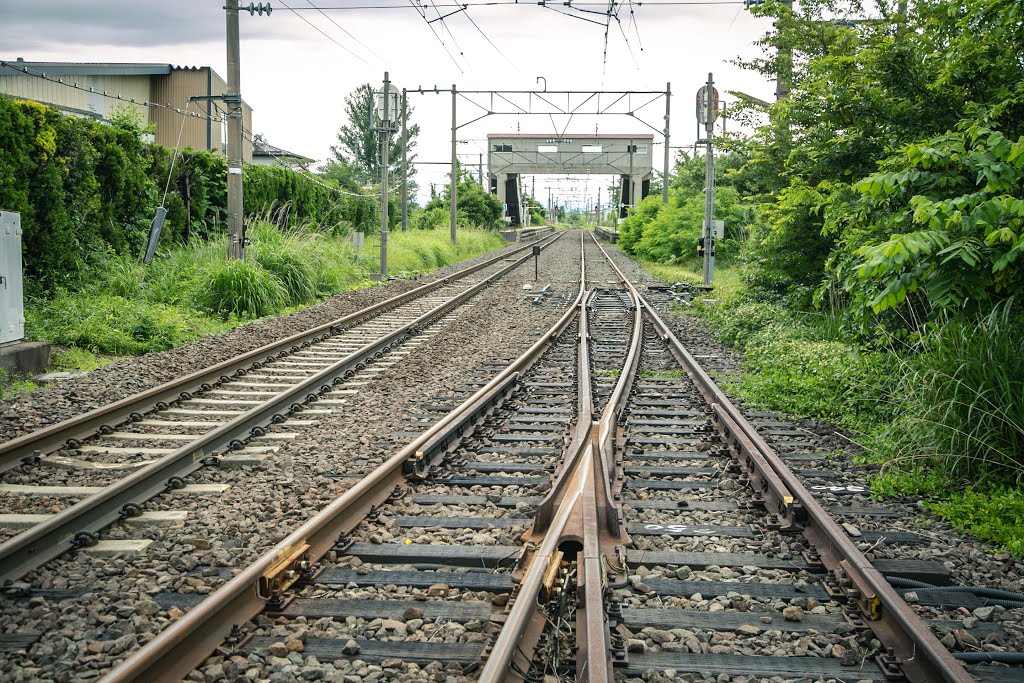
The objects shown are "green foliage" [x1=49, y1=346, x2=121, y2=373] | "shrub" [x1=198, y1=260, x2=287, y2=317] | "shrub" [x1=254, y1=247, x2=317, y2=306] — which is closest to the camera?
"green foliage" [x1=49, y1=346, x2=121, y2=373]

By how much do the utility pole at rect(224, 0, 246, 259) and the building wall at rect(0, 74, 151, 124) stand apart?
42.4ft

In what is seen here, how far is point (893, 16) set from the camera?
11.0 metres

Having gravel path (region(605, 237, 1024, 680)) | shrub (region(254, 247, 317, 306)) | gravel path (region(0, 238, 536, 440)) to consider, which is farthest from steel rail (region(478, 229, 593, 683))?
shrub (region(254, 247, 317, 306))

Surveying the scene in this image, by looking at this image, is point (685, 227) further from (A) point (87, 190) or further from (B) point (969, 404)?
(B) point (969, 404)

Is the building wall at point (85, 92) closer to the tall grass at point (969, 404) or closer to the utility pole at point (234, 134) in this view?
the utility pole at point (234, 134)

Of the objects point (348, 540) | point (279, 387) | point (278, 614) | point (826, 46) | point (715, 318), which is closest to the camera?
point (278, 614)

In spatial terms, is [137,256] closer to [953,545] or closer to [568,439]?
[568,439]

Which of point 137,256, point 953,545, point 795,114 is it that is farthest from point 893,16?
point 137,256

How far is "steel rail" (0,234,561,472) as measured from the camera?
21.7 ft

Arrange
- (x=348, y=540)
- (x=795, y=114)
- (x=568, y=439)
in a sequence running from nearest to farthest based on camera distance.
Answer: (x=348, y=540), (x=568, y=439), (x=795, y=114)

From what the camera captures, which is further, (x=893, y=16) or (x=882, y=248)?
(x=893, y=16)

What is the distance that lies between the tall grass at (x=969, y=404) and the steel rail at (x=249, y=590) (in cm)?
362

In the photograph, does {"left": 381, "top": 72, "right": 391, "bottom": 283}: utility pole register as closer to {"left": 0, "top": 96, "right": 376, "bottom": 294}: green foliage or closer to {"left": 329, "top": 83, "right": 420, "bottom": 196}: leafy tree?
{"left": 0, "top": 96, "right": 376, "bottom": 294}: green foliage

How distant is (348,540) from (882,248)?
14.0 ft
